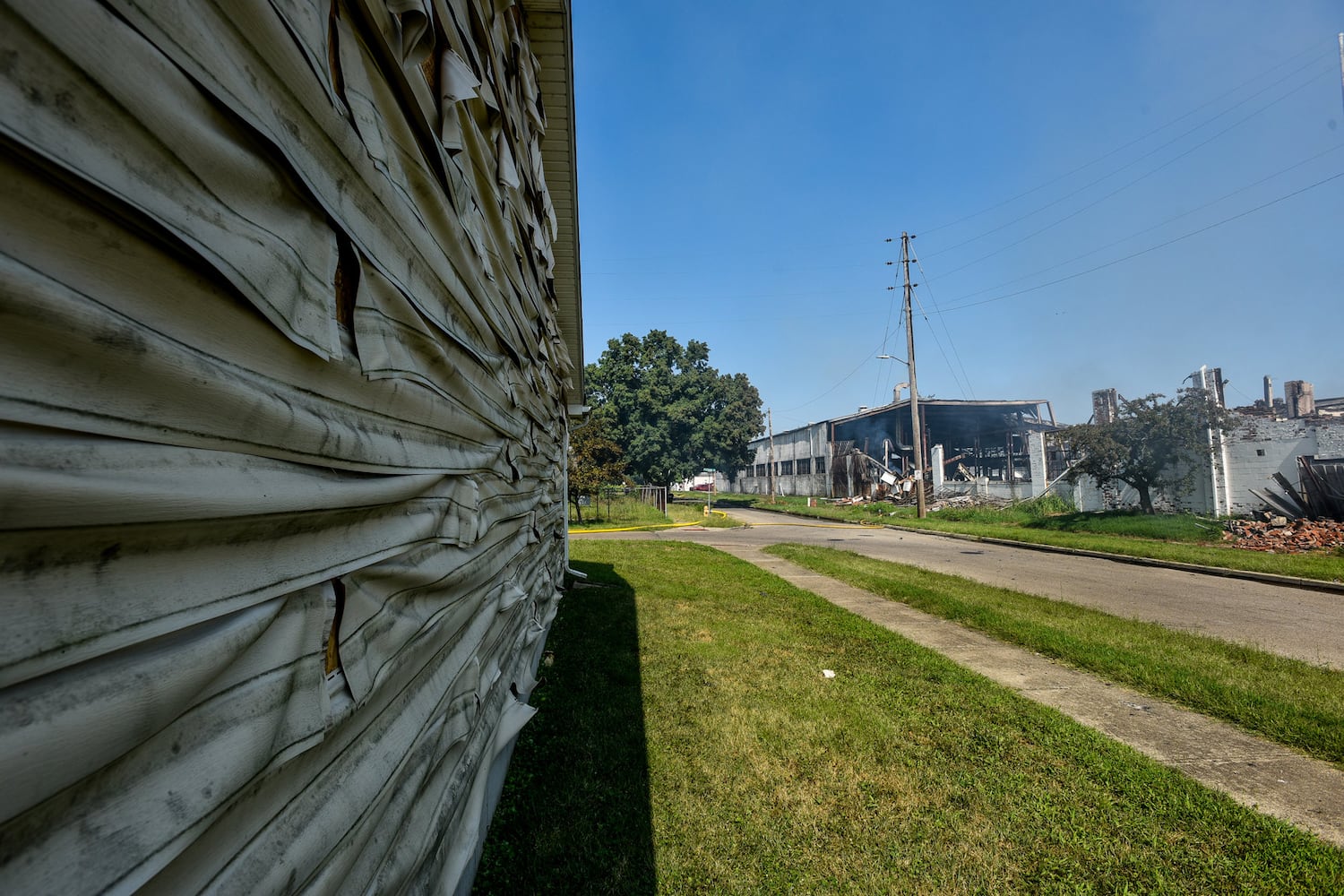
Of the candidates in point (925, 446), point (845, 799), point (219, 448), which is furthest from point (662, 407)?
point (219, 448)

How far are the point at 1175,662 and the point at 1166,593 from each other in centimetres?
441

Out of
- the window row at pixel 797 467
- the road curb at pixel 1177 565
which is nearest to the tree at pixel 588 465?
the road curb at pixel 1177 565

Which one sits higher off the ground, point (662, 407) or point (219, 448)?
point (662, 407)

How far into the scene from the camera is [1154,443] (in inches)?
697

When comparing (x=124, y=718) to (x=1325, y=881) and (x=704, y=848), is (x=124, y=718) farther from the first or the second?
(x=1325, y=881)

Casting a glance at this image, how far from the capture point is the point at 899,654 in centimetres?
549

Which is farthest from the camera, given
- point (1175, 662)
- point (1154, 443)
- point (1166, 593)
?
point (1154, 443)

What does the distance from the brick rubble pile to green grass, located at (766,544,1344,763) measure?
31.5ft

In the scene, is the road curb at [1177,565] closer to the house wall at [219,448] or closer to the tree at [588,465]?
the tree at [588,465]

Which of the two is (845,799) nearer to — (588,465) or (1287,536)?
(1287,536)

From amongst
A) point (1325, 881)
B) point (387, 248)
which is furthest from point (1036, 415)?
point (387, 248)

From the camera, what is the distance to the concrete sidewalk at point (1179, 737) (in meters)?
3.01

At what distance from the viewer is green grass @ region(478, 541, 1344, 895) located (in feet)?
8.17

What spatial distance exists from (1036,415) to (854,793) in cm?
3561
